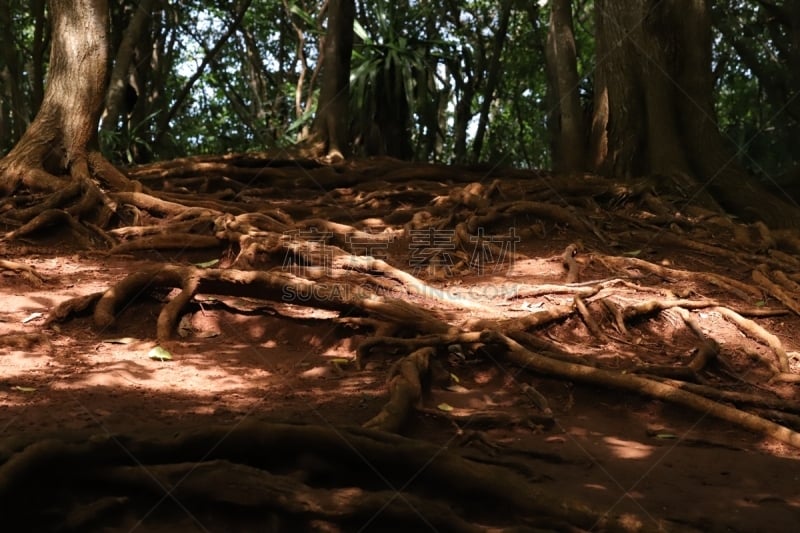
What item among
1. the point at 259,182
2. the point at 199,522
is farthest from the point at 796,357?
the point at 259,182

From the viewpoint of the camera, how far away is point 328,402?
4.23m

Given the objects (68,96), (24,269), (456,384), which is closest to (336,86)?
(68,96)

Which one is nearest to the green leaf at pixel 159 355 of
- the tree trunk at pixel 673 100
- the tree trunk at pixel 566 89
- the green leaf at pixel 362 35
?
the tree trunk at pixel 673 100

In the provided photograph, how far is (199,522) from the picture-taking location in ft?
9.52

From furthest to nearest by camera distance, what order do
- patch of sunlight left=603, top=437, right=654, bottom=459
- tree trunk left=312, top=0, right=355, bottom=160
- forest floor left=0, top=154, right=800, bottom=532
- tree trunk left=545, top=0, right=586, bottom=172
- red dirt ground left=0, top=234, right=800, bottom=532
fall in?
tree trunk left=312, top=0, right=355, bottom=160
tree trunk left=545, top=0, right=586, bottom=172
patch of sunlight left=603, top=437, right=654, bottom=459
red dirt ground left=0, top=234, right=800, bottom=532
forest floor left=0, top=154, right=800, bottom=532

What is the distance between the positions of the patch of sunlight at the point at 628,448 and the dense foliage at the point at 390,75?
578 cm

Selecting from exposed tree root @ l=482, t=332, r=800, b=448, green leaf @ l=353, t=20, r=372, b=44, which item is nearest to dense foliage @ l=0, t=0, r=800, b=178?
green leaf @ l=353, t=20, r=372, b=44

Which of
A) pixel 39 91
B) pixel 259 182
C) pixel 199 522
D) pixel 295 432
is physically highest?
pixel 39 91

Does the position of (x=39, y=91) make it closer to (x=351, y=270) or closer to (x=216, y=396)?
(x=351, y=270)

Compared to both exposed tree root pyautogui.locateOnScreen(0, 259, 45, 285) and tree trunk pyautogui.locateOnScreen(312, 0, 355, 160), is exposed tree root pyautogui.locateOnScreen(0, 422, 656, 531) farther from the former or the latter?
tree trunk pyautogui.locateOnScreen(312, 0, 355, 160)

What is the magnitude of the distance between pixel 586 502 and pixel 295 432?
109 centimetres

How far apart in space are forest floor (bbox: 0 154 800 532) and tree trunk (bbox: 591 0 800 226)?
158 centimetres

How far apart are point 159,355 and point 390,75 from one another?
8.18 metres

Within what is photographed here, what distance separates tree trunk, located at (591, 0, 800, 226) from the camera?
27.2ft
